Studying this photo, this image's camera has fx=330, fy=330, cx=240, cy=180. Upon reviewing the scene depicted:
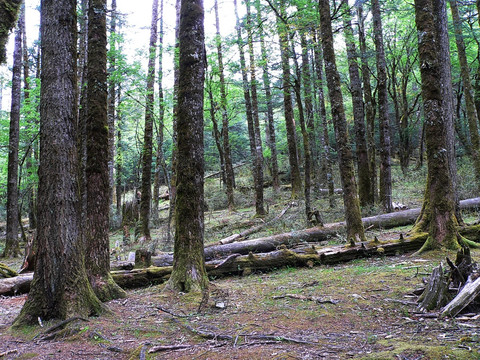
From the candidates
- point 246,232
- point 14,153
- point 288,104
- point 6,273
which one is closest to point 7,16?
point 6,273

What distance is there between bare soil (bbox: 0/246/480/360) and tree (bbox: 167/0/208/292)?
0.51m

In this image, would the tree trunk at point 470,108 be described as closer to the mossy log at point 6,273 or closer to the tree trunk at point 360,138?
the tree trunk at point 360,138

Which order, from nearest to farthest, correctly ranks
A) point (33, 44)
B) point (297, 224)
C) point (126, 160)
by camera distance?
point (297, 224) → point (33, 44) → point (126, 160)

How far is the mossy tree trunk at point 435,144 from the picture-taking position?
715cm

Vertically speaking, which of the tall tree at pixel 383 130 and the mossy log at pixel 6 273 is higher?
the tall tree at pixel 383 130

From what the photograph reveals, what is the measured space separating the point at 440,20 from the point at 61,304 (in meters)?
10.5

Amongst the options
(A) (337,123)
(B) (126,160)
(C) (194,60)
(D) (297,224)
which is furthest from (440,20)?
(B) (126,160)

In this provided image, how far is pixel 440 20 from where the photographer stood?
8.64 metres

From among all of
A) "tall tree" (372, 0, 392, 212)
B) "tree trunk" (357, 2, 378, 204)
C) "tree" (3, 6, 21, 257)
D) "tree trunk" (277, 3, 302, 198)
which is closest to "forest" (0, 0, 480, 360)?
"tall tree" (372, 0, 392, 212)

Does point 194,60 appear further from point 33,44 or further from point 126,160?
point 126,160

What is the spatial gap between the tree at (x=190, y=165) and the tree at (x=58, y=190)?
66.1 inches

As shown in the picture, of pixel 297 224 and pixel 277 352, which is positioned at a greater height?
pixel 297 224

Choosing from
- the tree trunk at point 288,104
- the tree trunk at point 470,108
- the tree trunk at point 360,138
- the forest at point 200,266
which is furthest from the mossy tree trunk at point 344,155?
the tree trunk at point 470,108

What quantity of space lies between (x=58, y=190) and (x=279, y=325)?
3560 mm
